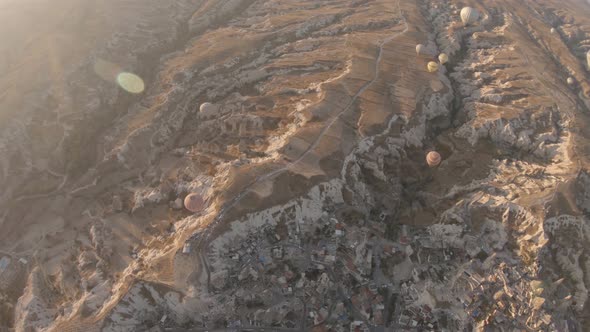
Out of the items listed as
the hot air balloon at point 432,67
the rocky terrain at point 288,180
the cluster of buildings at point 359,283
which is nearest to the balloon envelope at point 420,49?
the rocky terrain at point 288,180

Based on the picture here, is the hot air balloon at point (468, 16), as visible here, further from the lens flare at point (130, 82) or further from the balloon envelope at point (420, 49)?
the lens flare at point (130, 82)

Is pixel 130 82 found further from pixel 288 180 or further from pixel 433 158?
pixel 433 158

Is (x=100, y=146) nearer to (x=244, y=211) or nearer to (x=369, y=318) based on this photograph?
(x=244, y=211)

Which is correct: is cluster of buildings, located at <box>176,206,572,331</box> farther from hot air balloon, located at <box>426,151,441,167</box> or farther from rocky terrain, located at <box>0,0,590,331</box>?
hot air balloon, located at <box>426,151,441,167</box>

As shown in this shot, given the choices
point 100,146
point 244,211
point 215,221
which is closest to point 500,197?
point 244,211

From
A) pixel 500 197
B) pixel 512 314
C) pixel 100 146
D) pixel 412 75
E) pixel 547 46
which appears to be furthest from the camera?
pixel 547 46

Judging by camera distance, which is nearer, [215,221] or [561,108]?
[215,221]

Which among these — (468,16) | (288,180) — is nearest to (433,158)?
(288,180)
